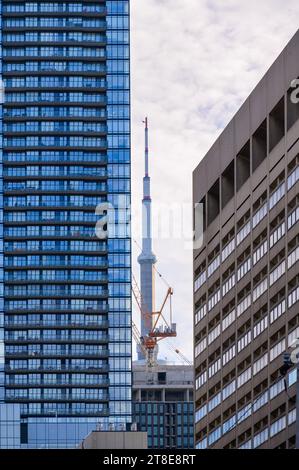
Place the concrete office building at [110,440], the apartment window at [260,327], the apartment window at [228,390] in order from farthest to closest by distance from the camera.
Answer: the concrete office building at [110,440], the apartment window at [228,390], the apartment window at [260,327]

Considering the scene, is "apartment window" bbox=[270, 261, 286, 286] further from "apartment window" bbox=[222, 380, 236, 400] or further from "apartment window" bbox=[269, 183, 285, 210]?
"apartment window" bbox=[222, 380, 236, 400]

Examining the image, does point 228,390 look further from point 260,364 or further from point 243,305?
point 260,364

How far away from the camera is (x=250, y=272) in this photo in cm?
13438

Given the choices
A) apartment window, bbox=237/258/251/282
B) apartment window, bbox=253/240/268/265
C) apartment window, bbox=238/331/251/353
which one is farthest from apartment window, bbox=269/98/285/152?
apartment window, bbox=238/331/251/353

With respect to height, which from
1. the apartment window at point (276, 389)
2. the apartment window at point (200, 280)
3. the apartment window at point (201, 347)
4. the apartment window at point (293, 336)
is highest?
the apartment window at point (200, 280)

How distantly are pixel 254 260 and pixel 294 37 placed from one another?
23828 millimetres

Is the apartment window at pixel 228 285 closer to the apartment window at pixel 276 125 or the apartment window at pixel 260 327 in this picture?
the apartment window at pixel 260 327

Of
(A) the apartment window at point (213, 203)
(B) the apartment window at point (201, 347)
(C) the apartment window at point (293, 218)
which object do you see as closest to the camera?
(C) the apartment window at point (293, 218)

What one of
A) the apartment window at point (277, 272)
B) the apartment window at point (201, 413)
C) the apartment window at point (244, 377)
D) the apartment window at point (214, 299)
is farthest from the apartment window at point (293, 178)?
the apartment window at point (201, 413)

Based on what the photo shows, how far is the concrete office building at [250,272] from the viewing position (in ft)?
393

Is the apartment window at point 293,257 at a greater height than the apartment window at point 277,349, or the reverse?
the apartment window at point 293,257

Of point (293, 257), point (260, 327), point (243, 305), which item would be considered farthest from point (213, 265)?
point (293, 257)

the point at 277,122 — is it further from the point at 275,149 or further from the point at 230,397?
the point at 230,397

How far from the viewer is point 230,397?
465 feet
